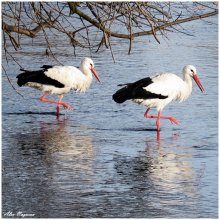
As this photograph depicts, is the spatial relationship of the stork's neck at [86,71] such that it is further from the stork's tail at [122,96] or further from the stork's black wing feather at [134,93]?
the stork's tail at [122,96]

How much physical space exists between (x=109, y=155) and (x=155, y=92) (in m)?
2.67

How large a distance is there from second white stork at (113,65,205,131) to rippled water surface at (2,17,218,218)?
9.2 inches

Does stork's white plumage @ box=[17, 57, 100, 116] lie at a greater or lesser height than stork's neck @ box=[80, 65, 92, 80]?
lesser

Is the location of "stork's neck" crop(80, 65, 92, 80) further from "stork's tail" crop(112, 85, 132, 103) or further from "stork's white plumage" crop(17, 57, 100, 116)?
"stork's tail" crop(112, 85, 132, 103)

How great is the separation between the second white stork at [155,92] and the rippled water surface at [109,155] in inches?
9.2

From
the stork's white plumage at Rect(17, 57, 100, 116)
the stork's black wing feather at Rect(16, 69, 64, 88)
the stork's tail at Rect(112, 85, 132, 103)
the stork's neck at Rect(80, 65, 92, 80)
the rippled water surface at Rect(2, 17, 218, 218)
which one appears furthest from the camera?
the stork's neck at Rect(80, 65, 92, 80)

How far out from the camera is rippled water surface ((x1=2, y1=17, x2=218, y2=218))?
25.2 feet

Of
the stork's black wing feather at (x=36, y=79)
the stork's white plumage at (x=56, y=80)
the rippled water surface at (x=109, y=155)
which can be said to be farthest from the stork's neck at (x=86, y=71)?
the stork's black wing feather at (x=36, y=79)

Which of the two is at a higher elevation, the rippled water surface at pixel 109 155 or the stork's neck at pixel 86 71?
A: the stork's neck at pixel 86 71

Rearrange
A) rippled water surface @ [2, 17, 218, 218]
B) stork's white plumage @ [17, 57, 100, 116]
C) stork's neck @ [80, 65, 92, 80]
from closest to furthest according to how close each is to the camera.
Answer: rippled water surface @ [2, 17, 218, 218], stork's white plumage @ [17, 57, 100, 116], stork's neck @ [80, 65, 92, 80]

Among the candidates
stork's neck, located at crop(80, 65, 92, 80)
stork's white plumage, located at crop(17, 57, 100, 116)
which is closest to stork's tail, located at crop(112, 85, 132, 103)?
stork's white plumage, located at crop(17, 57, 100, 116)

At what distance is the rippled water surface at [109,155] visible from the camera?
768cm

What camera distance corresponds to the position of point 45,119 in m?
12.3

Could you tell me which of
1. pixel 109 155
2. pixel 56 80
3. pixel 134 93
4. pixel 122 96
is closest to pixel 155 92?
pixel 134 93
